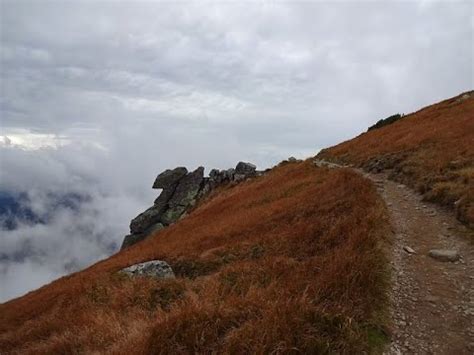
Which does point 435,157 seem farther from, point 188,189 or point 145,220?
point 145,220

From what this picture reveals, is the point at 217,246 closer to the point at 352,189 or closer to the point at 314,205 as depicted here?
the point at 314,205

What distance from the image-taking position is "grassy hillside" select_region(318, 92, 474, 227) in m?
15.7

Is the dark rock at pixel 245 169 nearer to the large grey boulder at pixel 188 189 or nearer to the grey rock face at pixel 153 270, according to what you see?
the large grey boulder at pixel 188 189

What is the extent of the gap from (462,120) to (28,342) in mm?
29417

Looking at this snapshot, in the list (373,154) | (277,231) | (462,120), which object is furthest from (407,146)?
(277,231)

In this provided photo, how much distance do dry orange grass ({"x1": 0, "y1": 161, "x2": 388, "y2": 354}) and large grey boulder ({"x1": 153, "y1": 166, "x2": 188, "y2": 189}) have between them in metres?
40.4

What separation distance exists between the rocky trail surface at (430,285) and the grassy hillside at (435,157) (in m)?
0.92

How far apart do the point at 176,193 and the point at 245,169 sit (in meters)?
10.9

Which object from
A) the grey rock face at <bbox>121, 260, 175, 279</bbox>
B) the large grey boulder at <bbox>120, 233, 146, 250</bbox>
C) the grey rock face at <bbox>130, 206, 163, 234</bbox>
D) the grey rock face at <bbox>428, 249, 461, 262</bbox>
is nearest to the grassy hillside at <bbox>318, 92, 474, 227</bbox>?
the grey rock face at <bbox>428, 249, 461, 262</bbox>

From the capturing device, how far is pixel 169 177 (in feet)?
197

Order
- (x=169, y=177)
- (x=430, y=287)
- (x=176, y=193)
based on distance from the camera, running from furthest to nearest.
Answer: (x=169, y=177), (x=176, y=193), (x=430, y=287)

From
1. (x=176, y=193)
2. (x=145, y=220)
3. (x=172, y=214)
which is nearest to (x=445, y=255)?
(x=172, y=214)

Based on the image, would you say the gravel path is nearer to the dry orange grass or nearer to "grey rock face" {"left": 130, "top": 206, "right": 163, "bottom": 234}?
the dry orange grass

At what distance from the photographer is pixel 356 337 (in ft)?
22.2
